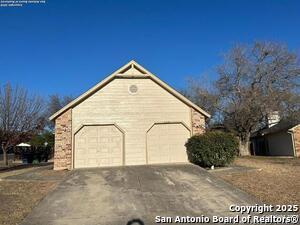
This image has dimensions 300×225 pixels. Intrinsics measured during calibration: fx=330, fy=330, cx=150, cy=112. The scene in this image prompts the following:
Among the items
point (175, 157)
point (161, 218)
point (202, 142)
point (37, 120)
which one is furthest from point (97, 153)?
point (37, 120)

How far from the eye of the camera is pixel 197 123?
1920 centimetres

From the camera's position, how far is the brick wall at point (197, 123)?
19.1m

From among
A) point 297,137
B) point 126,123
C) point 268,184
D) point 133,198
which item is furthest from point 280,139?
point 133,198

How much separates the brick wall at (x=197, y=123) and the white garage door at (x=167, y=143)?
47cm

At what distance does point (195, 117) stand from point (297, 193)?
9354mm

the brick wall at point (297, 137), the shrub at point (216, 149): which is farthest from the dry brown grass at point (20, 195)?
the brick wall at point (297, 137)

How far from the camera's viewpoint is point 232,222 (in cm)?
801

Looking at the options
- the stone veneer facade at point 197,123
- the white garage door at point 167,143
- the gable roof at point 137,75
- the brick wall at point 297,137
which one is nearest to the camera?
the white garage door at point 167,143

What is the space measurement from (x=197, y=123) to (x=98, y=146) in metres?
5.82

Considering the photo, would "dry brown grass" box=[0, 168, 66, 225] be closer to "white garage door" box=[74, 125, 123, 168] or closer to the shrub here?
"white garage door" box=[74, 125, 123, 168]

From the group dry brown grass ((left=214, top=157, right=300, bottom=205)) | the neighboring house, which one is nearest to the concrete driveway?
dry brown grass ((left=214, top=157, right=300, bottom=205))

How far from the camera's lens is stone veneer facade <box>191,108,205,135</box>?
1909 cm

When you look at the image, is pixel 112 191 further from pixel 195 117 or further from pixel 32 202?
pixel 195 117

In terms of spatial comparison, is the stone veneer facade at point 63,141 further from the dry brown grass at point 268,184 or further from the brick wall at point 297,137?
the brick wall at point 297,137
